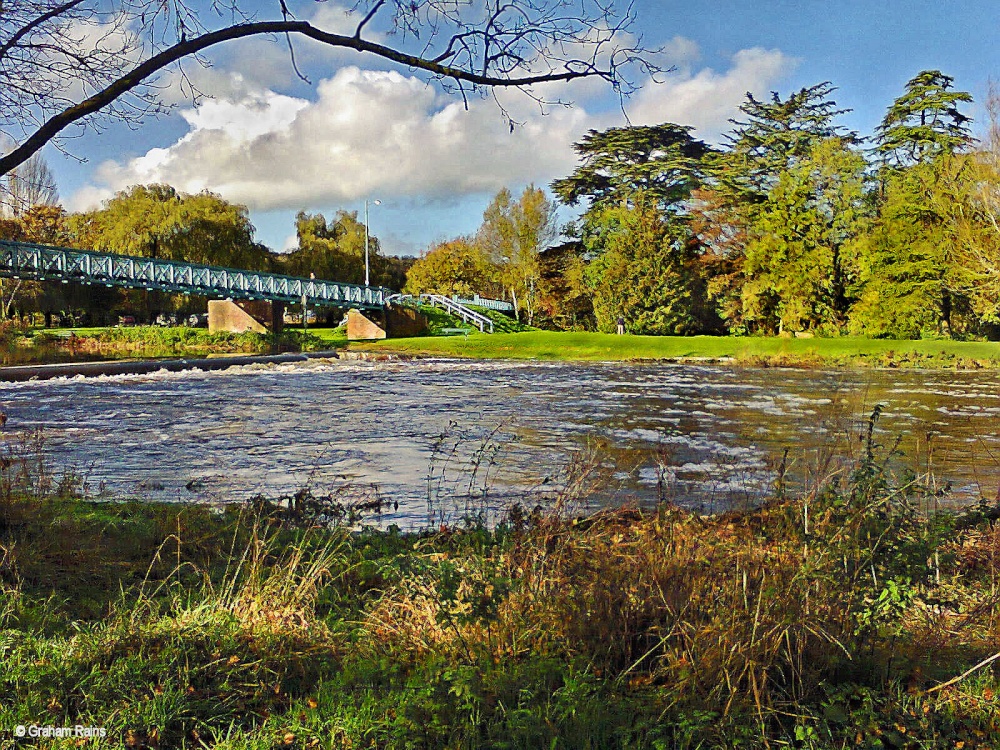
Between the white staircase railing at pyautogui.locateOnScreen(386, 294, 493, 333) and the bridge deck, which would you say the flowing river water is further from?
the white staircase railing at pyautogui.locateOnScreen(386, 294, 493, 333)

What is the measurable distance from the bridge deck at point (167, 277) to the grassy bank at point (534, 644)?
73.4 ft

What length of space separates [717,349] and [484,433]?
866 inches

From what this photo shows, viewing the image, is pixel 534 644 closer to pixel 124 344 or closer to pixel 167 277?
pixel 124 344

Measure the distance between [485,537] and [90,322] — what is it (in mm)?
50365

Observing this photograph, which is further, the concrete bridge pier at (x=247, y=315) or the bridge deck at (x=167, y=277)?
the concrete bridge pier at (x=247, y=315)

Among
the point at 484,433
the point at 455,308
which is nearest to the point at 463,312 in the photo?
the point at 455,308

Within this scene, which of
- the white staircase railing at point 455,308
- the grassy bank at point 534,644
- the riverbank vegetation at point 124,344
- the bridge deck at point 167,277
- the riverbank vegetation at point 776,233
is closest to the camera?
the grassy bank at point 534,644

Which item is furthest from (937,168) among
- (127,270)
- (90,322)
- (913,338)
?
(90,322)

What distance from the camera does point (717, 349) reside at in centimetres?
3112

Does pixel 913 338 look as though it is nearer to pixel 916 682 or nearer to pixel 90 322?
pixel 916 682

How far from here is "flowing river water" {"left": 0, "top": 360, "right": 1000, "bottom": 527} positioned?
22.9 ft

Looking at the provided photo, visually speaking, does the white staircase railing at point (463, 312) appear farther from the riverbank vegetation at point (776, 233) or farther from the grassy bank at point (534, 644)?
the grassy bank at point (534, 644)

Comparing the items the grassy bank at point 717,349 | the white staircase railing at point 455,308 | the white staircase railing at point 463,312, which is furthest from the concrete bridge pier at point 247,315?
the white staircase railing at point 463,312

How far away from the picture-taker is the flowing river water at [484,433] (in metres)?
6.96
